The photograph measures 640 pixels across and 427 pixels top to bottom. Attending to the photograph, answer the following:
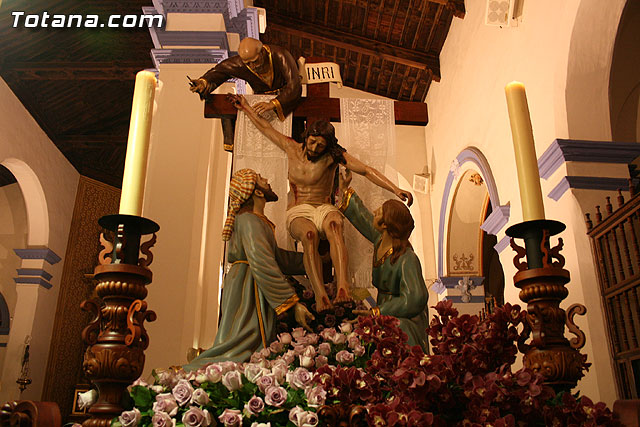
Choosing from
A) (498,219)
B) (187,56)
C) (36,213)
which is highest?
(36,213)

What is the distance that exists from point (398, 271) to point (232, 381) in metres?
0.85

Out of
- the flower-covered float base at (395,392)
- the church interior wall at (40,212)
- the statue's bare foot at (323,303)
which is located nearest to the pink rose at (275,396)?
the flower-covered float base at (395,392)

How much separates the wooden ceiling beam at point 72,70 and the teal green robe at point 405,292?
656cm

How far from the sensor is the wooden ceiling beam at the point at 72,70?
754 cm

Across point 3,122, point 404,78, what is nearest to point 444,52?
point 404,78

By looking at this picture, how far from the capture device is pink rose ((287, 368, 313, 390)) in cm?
126

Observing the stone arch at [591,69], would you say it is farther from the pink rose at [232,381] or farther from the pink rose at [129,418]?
the pink rose at [129,418]

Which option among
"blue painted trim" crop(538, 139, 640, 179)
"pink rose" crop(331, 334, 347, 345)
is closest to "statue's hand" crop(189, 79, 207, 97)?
"pink rose" crop(331, 334, 347, 345)

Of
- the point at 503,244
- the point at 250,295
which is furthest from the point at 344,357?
the point at 503,244

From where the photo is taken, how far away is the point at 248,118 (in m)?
2.58

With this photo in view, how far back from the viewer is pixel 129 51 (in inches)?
303

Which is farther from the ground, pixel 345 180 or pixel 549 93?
pixel 549 93

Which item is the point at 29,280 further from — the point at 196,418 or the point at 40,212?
the point at 196,418

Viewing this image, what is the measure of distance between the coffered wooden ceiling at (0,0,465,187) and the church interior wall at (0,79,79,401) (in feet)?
0.83
